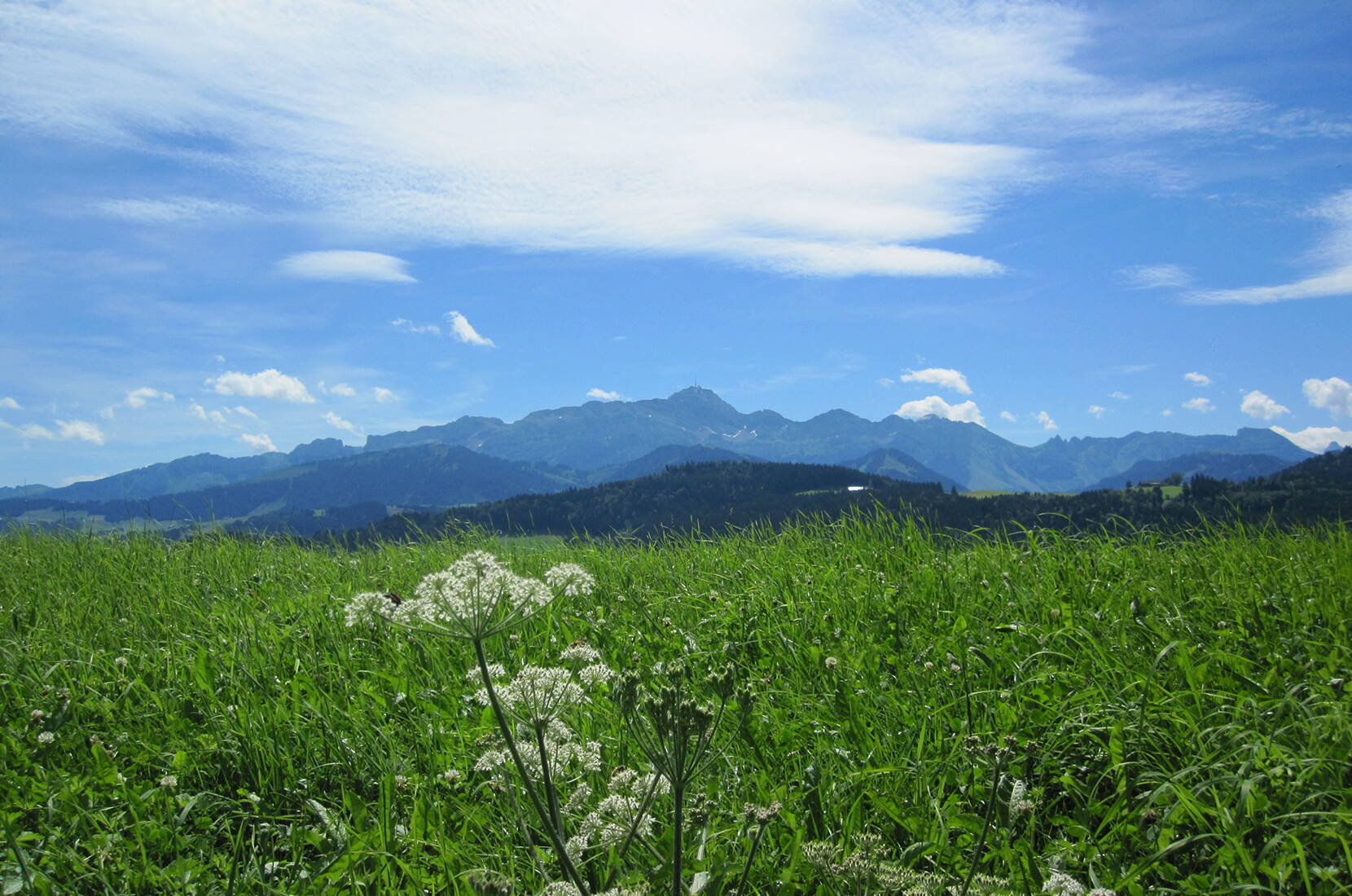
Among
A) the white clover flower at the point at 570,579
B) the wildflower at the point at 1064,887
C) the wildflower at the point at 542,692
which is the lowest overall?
the wildflower at the point at 1064,887

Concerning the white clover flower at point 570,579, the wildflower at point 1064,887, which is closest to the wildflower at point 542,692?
the white clover flower at point 570,579

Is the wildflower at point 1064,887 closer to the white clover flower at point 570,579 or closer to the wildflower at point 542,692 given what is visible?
the wildflower at point 542,692

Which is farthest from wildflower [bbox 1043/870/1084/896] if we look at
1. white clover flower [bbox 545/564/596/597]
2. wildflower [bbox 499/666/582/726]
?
white clover flower [bbox 545/564/596/597]

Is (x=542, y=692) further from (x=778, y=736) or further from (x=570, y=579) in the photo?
(x=778, y=736)

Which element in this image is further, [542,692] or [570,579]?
[570,579]

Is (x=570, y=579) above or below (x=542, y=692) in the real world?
above

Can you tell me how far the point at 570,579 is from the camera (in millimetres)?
3467

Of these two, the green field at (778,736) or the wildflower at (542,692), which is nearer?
the wildflower at (542,692)

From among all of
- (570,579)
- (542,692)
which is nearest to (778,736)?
(570,579)

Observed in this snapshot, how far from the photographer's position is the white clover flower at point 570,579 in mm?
3354

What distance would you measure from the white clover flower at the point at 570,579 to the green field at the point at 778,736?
58 cm

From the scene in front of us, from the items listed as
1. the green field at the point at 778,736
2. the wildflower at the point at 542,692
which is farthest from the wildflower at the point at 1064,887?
the wildflower at the point at 542,692

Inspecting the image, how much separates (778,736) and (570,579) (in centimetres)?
204

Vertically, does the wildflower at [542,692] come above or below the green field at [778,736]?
above
